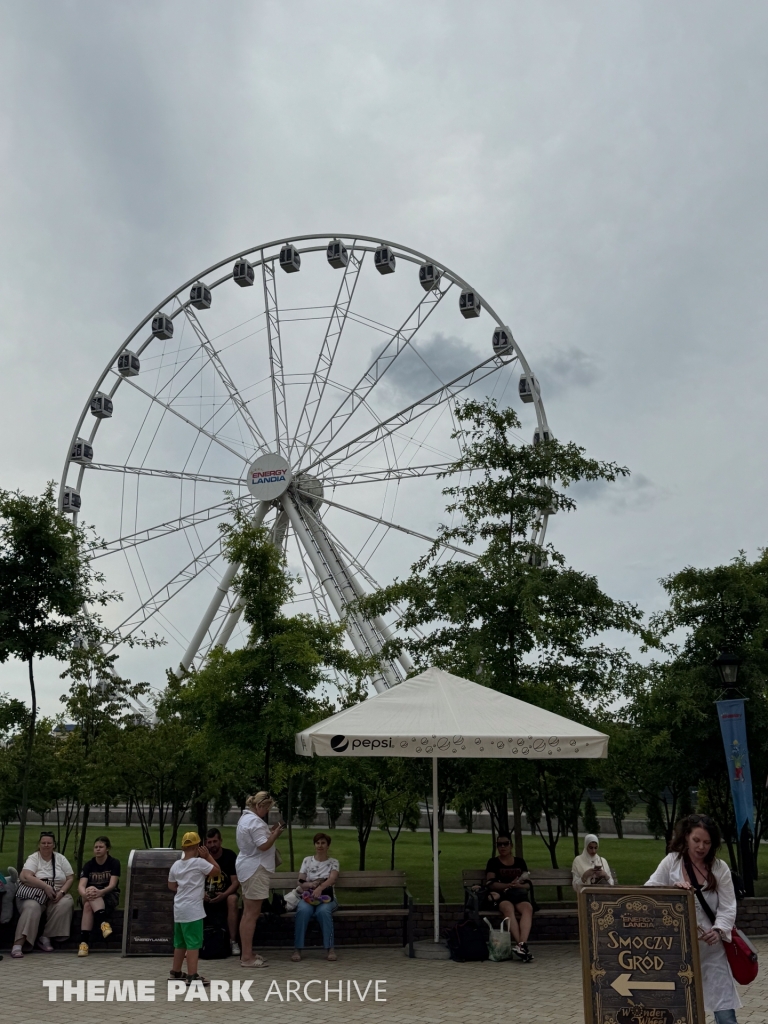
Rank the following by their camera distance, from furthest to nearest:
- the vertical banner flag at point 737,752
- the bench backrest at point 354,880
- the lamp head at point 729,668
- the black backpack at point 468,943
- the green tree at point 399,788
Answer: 1. the lamp head at point 729,668
2. the vertical banner flag at point 737,752
3. the green tree at point 399,788
4. the bench backrest at point 354,880
5. the black backpack at point 468,943

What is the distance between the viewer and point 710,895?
5.29 metres

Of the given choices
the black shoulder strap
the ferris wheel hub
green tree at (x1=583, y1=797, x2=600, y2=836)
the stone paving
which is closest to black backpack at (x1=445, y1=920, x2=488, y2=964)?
the stone paving

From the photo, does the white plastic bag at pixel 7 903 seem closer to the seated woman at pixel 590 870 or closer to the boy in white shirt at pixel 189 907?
the boy in white shirt at pixel 189 907

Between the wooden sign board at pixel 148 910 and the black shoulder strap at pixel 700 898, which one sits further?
the wooden sign board at pixel 148 910

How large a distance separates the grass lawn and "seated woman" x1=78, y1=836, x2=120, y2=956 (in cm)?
533

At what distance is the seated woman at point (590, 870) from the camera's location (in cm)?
996

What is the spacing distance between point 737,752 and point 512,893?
4496 mm

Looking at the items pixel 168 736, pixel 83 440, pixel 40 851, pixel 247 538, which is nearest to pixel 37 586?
pixel 247 538

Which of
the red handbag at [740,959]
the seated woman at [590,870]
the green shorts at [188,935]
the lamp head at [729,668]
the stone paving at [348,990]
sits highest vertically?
the lamp head at [729,668]

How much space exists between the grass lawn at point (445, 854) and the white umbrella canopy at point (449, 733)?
17.7 feet

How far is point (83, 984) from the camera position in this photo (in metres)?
8.21

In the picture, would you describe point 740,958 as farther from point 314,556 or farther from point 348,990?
point 314,556

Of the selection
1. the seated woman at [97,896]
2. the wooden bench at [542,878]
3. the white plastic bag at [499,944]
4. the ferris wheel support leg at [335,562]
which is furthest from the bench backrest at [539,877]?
the ferris wheel support leg at [335,562]

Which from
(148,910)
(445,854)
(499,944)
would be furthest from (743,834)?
(445,854)
